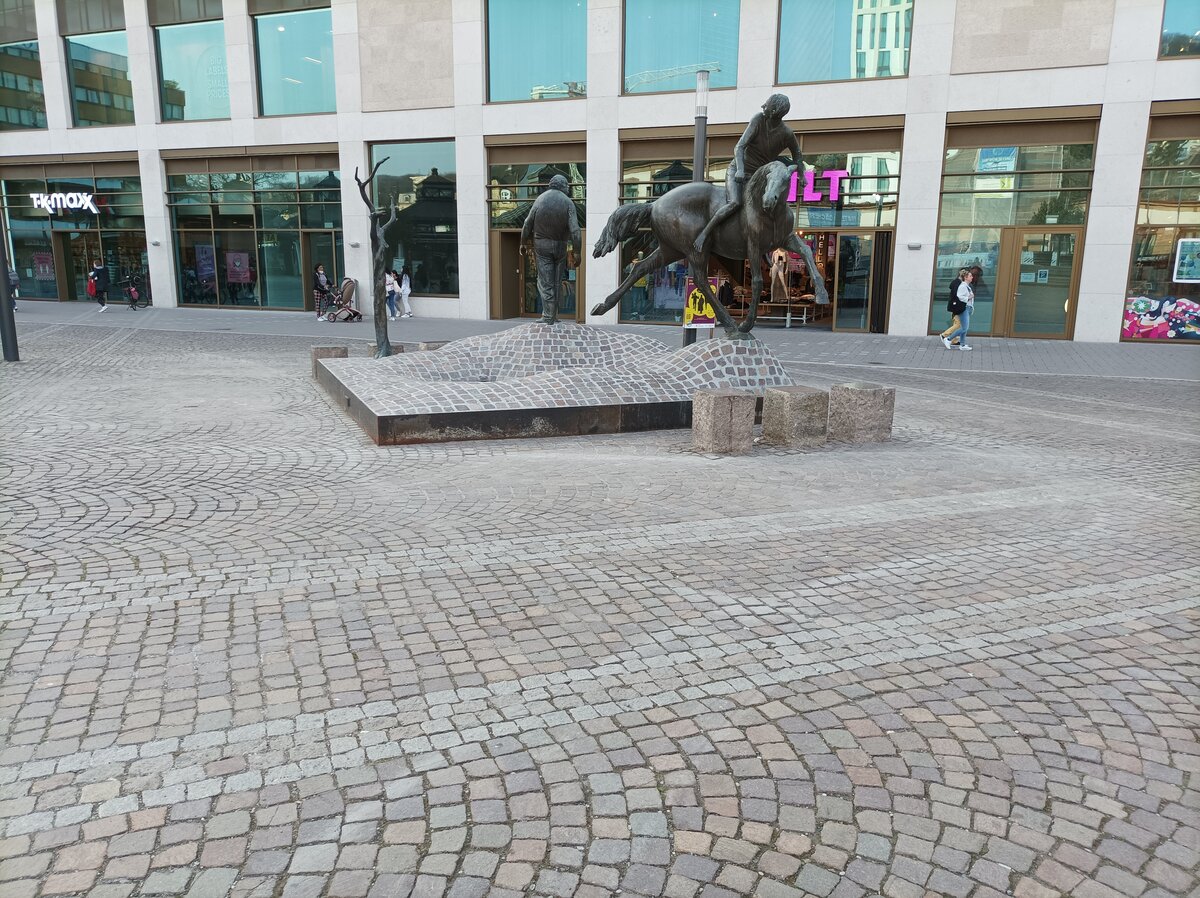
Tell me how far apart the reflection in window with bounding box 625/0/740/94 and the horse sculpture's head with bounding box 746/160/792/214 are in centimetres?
1350

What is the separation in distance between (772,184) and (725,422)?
9.50 ft

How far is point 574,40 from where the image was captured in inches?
936

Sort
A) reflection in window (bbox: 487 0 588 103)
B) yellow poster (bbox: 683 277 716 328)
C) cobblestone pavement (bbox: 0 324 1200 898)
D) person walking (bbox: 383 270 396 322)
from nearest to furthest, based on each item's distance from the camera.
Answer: cobblestone pavement (bbox: 0 324 1200 898)
yellow poster (bbox: 683 277 716 328)
reflection in window (bbox: 487 0 588 103)
person walking (bbox: 383 270 396 322)

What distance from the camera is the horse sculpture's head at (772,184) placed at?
390 inches

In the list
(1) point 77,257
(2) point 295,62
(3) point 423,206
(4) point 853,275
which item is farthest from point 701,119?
(1) point 77,257

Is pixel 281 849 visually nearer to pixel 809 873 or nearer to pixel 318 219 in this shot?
pixel 809 873

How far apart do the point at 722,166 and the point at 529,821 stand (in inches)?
869

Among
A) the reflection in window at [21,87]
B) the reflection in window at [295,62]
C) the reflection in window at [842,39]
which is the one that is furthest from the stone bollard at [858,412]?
the reflection in window at [21,87]

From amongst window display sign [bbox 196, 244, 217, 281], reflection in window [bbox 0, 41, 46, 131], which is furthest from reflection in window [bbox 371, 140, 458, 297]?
reflection in window [bbox 0, 41, 46, 131]

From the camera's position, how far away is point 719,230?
11.4 meters

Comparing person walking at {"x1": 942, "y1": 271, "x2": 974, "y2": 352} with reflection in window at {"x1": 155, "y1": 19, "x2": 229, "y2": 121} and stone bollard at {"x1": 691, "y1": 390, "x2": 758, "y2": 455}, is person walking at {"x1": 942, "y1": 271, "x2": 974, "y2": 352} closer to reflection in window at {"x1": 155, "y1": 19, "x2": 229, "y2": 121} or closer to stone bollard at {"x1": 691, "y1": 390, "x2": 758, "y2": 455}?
stone bollard at {"x1": 691, "y1": 390, "x2": 758, "y2": 455}

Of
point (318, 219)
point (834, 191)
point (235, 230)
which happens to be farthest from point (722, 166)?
point (235, 230)

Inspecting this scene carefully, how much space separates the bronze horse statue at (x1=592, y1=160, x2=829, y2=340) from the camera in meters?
10.4

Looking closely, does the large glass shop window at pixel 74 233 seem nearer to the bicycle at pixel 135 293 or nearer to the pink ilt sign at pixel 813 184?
the bicycle at pixel 135 293
